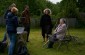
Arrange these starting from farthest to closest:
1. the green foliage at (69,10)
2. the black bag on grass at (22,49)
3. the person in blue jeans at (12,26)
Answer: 1. the green foliage at (69,10)
2. the black bag on grass at (22,49)
3. the person in blue jeans at (12,26)

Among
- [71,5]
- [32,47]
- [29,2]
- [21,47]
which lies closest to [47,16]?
[32,47]

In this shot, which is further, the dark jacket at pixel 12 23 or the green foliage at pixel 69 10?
the green foliage at pixel 69 10

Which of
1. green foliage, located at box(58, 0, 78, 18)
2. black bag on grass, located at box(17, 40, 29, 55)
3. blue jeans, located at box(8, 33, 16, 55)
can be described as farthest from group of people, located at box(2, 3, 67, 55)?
green foliage, located at box(58, 0, 78, 18)

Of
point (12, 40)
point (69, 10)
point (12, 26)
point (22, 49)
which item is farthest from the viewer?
point (69, 10)

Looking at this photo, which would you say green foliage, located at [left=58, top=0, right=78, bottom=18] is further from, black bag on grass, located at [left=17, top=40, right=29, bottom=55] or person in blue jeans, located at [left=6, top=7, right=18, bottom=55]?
person in blue jeans, located at [left=6, top=7, right=18, bottom=55]

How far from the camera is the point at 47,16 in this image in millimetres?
15109

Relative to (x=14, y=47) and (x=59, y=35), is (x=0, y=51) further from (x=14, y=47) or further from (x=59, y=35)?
(x=59, y=35)

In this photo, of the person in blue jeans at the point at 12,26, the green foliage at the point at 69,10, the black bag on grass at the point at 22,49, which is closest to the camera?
the person in blue jeans at the point at 12,26

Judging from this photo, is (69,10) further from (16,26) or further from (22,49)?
(16,26)

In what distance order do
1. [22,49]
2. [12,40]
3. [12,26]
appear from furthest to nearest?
[22,49] < [12,40] < [12,26]

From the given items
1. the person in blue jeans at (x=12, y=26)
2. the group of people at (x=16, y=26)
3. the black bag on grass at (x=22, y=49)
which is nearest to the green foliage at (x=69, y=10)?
the group of people at (x=16, y=26)

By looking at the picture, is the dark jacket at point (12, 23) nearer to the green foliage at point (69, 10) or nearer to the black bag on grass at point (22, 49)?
the black bag on grass at point (22, 49)

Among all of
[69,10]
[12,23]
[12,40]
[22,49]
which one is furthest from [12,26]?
[69,10]

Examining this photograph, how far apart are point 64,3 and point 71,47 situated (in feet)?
49.3
